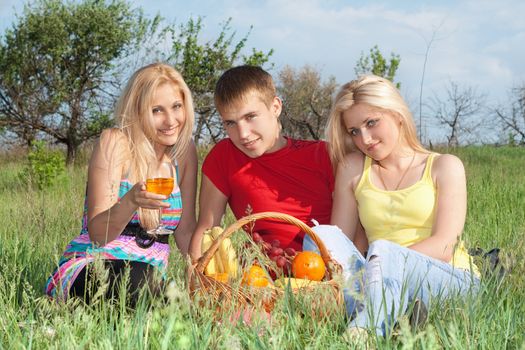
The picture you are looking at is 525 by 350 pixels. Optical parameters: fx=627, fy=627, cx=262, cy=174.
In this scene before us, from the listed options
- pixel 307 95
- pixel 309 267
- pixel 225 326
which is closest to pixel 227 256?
pixel 309 267

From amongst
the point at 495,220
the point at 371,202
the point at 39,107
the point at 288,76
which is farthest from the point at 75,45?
the point at 371,202

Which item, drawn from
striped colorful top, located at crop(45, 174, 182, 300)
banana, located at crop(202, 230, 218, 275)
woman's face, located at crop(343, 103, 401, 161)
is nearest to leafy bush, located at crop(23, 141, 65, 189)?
striped colorful top, located at crop(45, 174, 182, 300)

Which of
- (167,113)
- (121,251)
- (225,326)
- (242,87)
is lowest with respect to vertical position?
(225,326)

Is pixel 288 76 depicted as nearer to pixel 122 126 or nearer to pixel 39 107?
pixel 39 107

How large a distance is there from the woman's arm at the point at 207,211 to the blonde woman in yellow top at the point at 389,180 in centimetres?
71

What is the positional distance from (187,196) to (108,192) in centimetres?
61

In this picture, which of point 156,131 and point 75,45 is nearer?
point 156,131

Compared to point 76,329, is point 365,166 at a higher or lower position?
higher

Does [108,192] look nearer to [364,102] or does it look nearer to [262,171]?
[262,171]

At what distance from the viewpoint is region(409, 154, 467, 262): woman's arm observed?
300 centimetres

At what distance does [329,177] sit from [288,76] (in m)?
23.9

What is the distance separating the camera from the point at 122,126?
3482 millimetres

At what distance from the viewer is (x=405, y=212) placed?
10.6 ft

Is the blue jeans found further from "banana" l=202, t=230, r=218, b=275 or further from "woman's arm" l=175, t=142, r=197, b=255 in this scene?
"woman's arm" l=175, t=142, r=197, b=255
